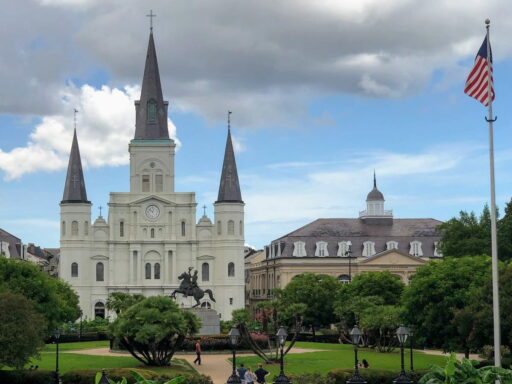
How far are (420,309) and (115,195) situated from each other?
6751 centimetres

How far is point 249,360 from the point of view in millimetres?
57219

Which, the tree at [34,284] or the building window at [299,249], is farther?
the building window at [299,249]

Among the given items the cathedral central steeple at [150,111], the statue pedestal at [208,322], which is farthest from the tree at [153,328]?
the cathedral central steeple at [150,111]

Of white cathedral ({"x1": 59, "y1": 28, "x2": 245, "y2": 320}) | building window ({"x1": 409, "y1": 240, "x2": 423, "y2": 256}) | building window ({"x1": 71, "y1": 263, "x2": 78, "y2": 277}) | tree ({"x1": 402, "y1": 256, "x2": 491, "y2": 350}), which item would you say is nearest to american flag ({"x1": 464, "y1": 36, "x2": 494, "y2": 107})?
tree ({"x1": 402, "y1": 256, "x2": 491, "y2": 350})

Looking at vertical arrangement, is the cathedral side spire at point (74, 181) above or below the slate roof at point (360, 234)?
above

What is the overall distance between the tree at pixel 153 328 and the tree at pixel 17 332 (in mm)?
7144

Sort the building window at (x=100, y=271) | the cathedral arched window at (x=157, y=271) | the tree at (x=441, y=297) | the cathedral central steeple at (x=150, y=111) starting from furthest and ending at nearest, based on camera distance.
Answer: the cathedral central steeple at (x=150, y=111)
the cathedral arched window at (x=157, y=271)
the building window at (x=100, y=271)
the tree at (x=441, y=297)

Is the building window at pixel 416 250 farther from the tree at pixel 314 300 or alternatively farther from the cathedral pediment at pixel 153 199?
the cathedral pediment at pixel 153 199

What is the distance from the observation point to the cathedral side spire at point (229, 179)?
4577 inches

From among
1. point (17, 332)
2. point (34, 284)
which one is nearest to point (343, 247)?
point (34, 284)

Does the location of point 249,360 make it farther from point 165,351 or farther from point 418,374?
point 418,374

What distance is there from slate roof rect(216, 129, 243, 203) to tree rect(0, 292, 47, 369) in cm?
7172

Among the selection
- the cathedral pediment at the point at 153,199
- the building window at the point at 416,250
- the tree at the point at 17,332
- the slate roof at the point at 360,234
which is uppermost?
the cathedral pediment at the point at 153,199

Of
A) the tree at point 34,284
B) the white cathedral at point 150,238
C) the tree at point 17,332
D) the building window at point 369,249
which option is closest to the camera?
the tree at point 17,332
